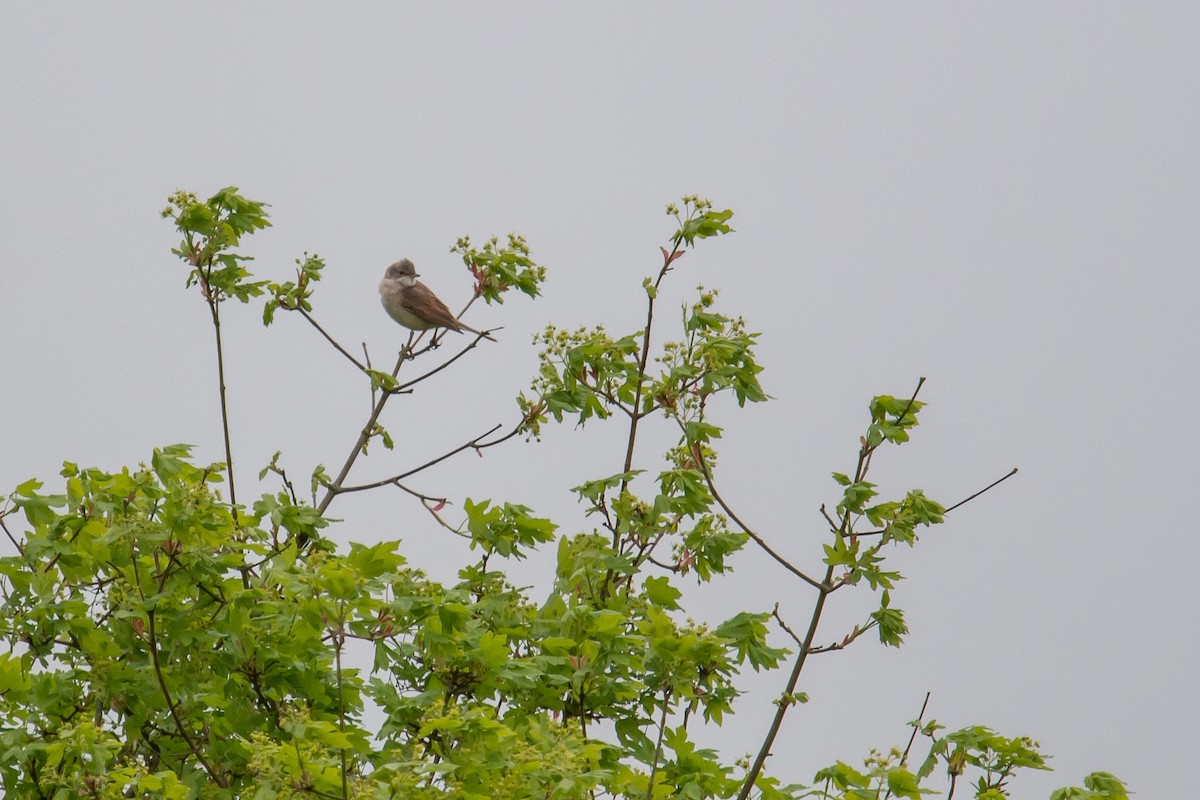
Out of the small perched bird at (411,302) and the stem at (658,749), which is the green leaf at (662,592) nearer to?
the stem at (658,749)

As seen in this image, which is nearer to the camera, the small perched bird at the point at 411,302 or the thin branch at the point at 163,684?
the thin branch at the point at 163,684

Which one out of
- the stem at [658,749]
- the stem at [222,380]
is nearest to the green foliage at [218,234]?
the stem at [222,380]

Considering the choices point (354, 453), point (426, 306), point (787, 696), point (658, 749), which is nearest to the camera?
point (658, 749)

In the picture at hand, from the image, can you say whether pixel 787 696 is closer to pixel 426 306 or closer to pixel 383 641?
pixel 383 641

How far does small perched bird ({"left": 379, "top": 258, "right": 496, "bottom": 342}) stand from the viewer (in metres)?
11.1

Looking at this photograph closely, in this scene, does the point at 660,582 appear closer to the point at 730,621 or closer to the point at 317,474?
the point at 730,621

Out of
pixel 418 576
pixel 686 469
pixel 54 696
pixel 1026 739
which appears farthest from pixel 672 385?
pixel 54 696

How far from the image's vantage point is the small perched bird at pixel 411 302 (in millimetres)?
11070

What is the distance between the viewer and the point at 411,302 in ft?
37.4

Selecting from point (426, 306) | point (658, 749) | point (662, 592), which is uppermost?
point (426, 306)

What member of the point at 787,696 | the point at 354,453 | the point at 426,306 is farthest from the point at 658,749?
Result: the point at 426,306

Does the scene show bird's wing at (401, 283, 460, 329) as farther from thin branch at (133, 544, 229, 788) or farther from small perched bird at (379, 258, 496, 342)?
thin branch at (133, 544, 229, 788)

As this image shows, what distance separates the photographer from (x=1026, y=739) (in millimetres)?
6742

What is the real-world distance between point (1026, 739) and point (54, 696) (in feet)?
14.9
